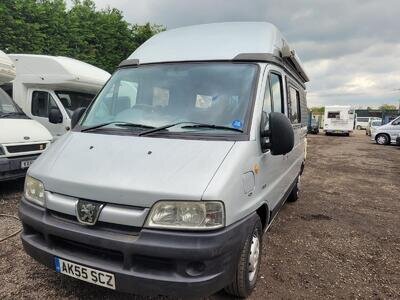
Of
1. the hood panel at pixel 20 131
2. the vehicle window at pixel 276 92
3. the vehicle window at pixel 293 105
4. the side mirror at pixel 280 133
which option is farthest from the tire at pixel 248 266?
the hood panel at pixel 20 131

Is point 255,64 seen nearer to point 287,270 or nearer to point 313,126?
point 287,270

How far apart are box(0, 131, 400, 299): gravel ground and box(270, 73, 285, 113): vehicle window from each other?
1772mm

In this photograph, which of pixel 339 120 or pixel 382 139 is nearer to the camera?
pixel 382 139

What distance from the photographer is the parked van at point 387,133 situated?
78.0 ft

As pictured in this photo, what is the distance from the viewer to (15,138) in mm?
6562

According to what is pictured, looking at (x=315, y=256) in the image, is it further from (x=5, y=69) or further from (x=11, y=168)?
(x=5, y=69)

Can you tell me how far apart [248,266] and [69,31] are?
12.9 m

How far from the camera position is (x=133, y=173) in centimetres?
295

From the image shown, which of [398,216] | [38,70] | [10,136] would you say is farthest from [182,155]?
[38,70]

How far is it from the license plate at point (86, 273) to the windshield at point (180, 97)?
51.5 inches

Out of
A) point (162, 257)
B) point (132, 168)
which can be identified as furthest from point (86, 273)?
point (132, 168)

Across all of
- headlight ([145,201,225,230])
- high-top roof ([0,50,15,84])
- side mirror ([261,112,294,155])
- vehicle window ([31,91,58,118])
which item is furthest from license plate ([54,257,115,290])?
vehicle window ([31,91,58,118])

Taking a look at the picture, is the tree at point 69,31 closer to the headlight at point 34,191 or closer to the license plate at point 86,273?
the headlight at point 34,191

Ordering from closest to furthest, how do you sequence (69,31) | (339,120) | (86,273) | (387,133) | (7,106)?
(86,273)
(7,106)
(69,31)
(387,133)
(339,120)
